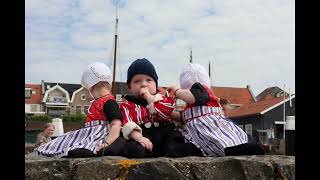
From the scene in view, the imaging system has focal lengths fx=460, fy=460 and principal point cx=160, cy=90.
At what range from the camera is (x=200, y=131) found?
3174mm

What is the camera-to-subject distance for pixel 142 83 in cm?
346

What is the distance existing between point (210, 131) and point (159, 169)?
814 mm

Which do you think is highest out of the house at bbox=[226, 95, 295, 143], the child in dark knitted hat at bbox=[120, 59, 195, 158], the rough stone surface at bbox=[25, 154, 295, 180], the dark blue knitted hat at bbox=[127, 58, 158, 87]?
the dark blue knitted hat at bbox=[127, 58, 158, 87]

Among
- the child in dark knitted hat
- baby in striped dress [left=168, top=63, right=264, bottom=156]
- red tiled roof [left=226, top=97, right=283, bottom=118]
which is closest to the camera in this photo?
baby in striped dress [left=168, top=63, right=264, bottom=156]

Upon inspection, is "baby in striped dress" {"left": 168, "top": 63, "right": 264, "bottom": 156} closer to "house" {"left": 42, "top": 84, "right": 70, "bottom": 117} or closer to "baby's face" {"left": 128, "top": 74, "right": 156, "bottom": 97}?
"baby's face" {"left": 128, "top": 74, "right": 156, "bottom": 97}

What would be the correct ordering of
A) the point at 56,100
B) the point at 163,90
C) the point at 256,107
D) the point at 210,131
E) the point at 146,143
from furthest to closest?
the point at 56,100 < the point at 256,107 < the point at 163,90 < the point at 210,131 < the point at 146,143

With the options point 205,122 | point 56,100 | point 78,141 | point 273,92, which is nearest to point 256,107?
point 273,92

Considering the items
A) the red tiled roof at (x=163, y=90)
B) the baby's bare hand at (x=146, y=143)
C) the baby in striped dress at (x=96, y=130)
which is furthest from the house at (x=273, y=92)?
the baby's bare hand at (x=146, y=143)

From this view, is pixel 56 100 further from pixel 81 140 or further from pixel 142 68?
pixel 81 140

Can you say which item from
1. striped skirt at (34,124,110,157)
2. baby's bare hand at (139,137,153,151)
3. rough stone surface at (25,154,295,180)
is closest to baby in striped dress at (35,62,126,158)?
striped skirt at (34,124,110,157)

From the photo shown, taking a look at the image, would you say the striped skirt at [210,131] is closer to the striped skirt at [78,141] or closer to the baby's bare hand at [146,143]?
the baby's bare hand at [146,143]

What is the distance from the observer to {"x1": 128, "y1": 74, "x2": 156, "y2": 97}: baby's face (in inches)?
136
